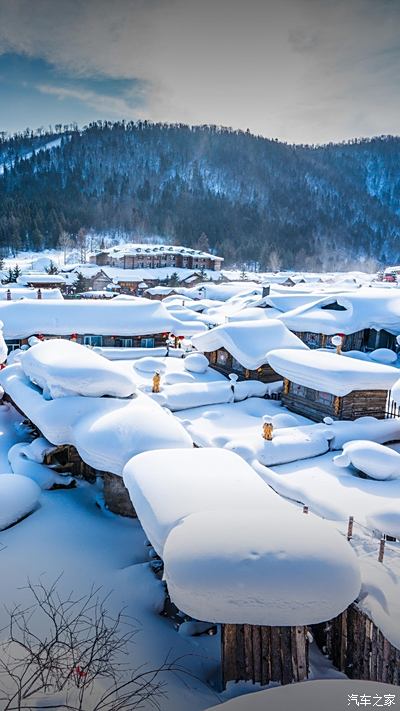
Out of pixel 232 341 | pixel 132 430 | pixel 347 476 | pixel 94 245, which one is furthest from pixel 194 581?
pixel 94 245

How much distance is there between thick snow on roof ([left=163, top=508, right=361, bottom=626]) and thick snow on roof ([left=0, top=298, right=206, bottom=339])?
2329cm

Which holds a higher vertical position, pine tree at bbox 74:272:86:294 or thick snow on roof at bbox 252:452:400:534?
pine tree at bbox 74:272:86:294

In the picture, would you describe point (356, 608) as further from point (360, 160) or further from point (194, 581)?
point (360, 160)

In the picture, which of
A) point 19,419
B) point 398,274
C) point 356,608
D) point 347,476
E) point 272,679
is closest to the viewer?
point 272,679

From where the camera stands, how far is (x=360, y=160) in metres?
189

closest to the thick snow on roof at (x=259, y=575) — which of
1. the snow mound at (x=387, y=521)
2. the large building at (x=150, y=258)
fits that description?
the snow mound at (x=387, y=521)

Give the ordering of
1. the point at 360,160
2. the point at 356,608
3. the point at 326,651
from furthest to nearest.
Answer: the point at 360,160, the point at 326,651, the point at 356,608

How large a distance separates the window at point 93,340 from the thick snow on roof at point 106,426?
47.2 ft

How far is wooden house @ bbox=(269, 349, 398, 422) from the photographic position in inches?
683

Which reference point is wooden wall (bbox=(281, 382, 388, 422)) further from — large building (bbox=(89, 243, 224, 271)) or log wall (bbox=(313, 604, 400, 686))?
large building (bbox=(89, 243, 224, 271))

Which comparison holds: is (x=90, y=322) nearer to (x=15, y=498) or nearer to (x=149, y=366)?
(x=149, y=366)

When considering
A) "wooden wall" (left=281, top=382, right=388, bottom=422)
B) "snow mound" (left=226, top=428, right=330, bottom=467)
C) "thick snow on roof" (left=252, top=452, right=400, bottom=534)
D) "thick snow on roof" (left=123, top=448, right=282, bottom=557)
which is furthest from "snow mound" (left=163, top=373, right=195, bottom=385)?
"thick snow on roof" (left=123, top=448, right=282, bottom=557)

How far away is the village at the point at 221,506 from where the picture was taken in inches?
240

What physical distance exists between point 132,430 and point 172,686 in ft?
19.5
